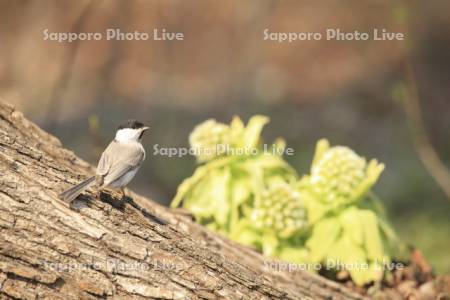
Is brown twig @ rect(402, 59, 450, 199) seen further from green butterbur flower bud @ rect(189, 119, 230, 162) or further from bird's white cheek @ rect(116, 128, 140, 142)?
bird's white cheek @ rect(116, 128, 140, 142)

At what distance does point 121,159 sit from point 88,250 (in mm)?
604

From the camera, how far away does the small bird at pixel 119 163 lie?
116 inches

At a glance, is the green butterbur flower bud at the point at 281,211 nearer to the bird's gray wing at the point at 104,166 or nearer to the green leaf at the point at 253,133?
the green leaf at the point at 253,133

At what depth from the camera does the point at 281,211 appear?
14.0ft

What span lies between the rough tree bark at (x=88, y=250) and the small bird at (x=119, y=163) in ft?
0.21

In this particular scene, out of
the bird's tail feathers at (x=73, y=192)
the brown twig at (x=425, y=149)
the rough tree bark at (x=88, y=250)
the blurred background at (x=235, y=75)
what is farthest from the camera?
the blurred background at (x=235, y=75)

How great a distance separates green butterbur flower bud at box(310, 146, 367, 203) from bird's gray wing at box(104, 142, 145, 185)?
1322mm

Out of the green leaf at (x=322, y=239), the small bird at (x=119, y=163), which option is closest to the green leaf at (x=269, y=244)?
the green leaf at (x=322, y=239)

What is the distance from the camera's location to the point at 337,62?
10.1 m

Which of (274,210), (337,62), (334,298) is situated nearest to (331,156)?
(274,210)

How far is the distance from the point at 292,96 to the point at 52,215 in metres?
7.21

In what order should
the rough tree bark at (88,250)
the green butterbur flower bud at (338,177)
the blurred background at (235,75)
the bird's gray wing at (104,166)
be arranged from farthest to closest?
the blurred background at (235,75), the green butterbur flower bud at (338,177), the bird's gray wing at (104,166), the rough tree bark at (88,250)

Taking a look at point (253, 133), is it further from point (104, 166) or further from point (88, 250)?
point (88, 250)

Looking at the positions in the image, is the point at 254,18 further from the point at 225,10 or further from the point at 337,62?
the point at 337,62
